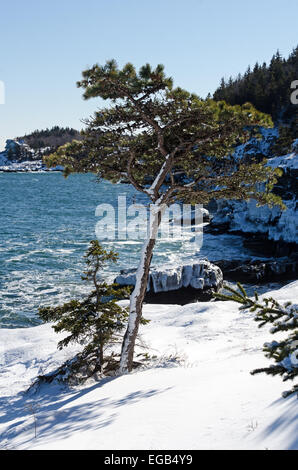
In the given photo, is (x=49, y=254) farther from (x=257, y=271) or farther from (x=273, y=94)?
(x=273, y=94)

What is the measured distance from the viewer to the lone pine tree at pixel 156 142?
7828mm

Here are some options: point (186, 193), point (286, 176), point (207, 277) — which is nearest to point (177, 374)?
point (186, 193)

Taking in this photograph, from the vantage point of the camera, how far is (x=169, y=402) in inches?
224

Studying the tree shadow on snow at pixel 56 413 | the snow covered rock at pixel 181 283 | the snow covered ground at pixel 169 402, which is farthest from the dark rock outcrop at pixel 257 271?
the tree shadow on snow at pixel 56 413

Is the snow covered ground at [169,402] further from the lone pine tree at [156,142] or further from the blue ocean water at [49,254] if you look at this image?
the blue ocean water at [49,254]

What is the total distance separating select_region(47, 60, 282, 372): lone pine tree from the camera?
7.83m

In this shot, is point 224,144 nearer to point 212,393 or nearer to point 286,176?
point 212,393

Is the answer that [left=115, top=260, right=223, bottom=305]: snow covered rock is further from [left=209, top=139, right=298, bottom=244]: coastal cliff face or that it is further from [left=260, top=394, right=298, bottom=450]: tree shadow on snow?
[left=260, top=394, right=298, bottom=450]: tree shadow on snow

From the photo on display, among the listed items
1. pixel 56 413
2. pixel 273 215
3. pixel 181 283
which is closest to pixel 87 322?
pixel 56 413

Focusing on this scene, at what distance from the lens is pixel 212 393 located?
5.67 meters

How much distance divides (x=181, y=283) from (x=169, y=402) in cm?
1769

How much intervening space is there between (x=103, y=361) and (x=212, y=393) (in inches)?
200

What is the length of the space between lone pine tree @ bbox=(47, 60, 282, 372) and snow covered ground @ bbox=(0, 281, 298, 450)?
79.5 inches

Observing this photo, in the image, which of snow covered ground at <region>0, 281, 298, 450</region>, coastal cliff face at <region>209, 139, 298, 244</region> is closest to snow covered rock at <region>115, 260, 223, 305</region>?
snow covered ground at <region>0, 281, 298, 450</region>
